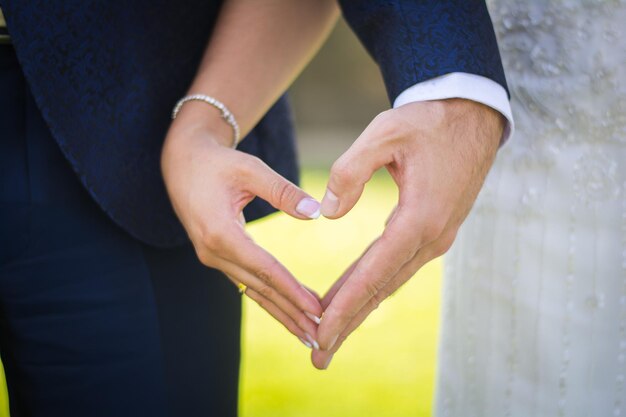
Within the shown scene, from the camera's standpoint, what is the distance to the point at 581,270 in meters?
1.25

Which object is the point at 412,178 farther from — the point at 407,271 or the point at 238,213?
the point at 238,213

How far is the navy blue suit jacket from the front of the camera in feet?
3.17

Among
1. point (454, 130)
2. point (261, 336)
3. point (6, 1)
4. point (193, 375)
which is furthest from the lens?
point (261, 336)

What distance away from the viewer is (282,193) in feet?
3.22

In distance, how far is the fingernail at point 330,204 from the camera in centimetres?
94

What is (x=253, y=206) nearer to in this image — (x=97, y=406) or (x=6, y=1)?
(x=97, y=406)

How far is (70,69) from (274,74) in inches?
13.8

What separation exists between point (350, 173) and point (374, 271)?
0.13m

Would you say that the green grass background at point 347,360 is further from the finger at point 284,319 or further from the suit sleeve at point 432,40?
the suit sleeve at point 432,40


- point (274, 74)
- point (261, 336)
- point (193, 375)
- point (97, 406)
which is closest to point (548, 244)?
point (274, 74)

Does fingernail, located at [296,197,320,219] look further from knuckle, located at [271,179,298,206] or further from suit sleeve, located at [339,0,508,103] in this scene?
suit sleeve, located at [339,0,508,103]

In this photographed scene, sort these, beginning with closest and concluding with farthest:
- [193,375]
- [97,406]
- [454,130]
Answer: [454,130]
[97,406]
[193,375]

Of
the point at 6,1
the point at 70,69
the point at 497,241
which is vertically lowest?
the point at 497,241

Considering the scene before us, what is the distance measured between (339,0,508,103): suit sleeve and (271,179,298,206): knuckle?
194 mm
